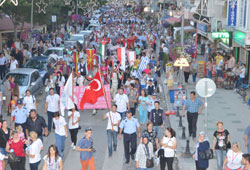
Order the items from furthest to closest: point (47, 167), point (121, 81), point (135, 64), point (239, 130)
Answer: point (135, 64) → point (121, 81) → point (239, 130) → point (47, 167)

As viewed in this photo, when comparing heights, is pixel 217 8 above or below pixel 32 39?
above

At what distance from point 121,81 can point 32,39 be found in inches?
714

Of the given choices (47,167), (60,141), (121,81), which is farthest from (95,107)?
(47,167)

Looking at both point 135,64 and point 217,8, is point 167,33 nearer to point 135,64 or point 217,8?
point 217,8

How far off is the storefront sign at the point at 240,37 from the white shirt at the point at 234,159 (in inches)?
547

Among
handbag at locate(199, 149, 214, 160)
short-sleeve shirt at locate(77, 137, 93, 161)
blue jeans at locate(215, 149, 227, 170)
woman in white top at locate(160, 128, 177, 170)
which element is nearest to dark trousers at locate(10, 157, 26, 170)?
short-sleeve shirt at locate(77, 137, 93, 161)

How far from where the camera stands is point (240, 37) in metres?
26.1

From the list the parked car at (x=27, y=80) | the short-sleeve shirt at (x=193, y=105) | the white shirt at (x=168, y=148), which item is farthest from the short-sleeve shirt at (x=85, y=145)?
the parked car at (x=27, y=80)

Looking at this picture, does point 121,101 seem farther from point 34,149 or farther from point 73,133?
point 34,149

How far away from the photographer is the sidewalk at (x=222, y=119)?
14.8 metres

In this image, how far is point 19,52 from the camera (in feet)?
98.7

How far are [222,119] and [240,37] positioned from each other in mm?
7540

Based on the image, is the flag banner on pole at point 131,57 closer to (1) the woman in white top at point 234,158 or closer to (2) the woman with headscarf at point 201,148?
(2) the woman with headscarf at point 201,148

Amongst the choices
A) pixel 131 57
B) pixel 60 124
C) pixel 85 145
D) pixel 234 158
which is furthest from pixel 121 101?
pixel 131 57
